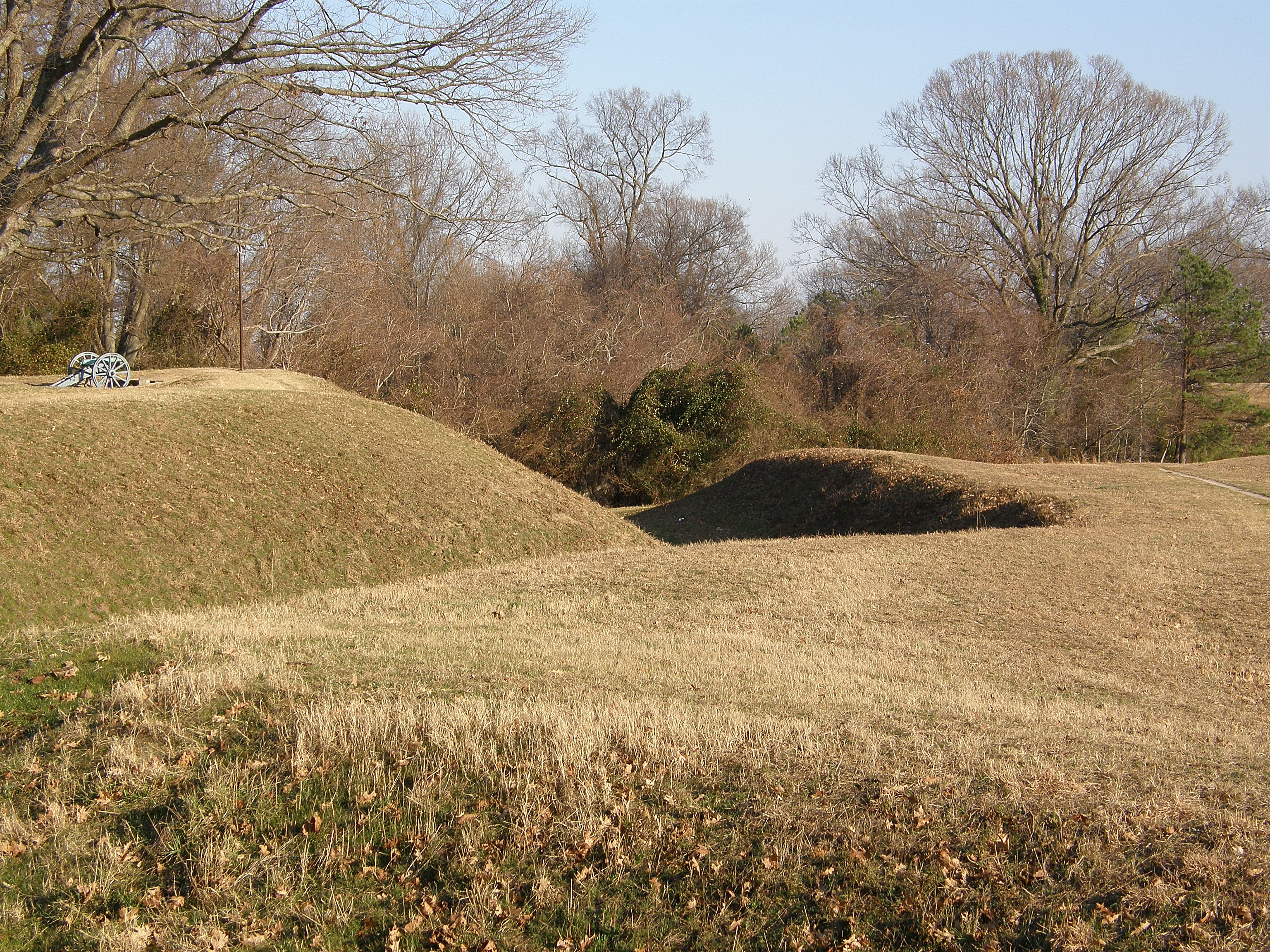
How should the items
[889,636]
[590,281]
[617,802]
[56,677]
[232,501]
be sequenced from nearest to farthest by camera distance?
1. [617,802]
2. [56,677]
3. [889,636]
4. [232,501]
5. [590,281]

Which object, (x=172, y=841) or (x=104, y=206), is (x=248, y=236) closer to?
(x=104, y=206)

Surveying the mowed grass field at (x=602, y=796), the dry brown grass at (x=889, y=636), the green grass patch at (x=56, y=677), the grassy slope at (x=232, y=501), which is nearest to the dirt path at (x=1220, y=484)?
the dry brown grass at (x=889, y=636)

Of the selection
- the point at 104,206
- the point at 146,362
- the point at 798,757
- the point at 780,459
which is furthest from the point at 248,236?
the point at 780,459

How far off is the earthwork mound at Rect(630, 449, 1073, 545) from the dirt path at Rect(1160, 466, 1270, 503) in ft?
19.7

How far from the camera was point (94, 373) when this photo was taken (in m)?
17.9

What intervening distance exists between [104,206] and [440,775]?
34.4 ft

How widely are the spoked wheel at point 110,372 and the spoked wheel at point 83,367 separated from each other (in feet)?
0.22

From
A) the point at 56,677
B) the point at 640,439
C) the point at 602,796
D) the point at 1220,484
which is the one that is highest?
the point at 1220,484

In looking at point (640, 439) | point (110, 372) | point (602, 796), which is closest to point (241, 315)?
point (110, 372)

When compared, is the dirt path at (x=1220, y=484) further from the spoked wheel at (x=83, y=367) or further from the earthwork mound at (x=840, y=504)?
the spoked wheel at (x=83, y=367)

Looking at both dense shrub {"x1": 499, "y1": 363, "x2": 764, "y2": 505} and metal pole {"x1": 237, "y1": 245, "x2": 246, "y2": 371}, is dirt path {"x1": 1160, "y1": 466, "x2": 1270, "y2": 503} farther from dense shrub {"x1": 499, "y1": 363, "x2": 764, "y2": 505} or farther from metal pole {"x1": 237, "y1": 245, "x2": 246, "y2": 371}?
metal pole {"x1": 237, "y1": 245, "x2": 246, "y2": 371}

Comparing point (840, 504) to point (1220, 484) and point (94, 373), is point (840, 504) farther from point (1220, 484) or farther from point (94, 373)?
point (94, 373)

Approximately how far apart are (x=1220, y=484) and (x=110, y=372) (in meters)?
24.7

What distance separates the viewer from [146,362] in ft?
81.9
